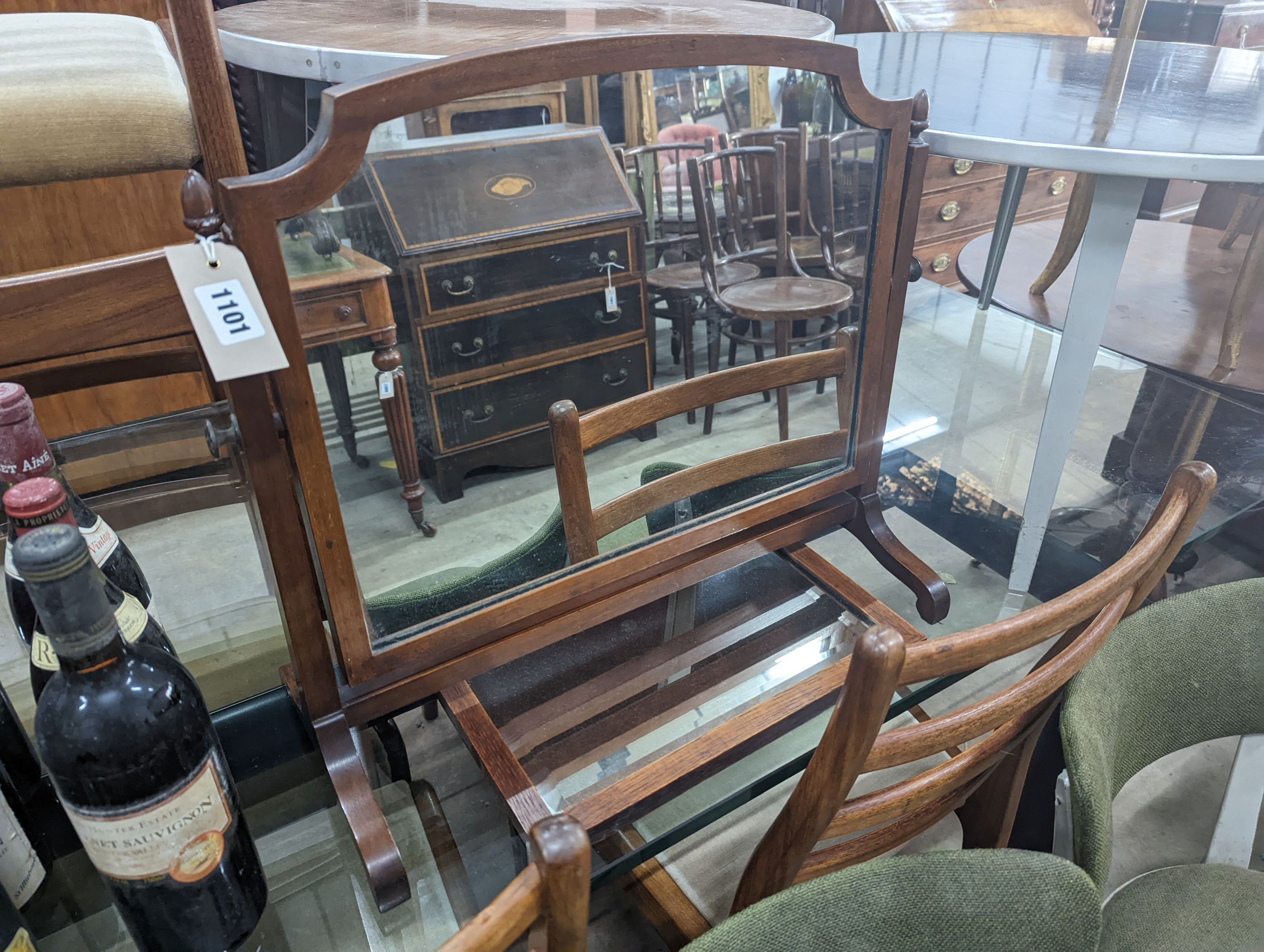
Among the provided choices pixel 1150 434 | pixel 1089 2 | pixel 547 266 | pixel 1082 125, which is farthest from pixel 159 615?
pixel 1089 2

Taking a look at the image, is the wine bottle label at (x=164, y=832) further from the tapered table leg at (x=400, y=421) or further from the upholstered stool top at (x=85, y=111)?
the upholstered stool top at (x=85, y=111)

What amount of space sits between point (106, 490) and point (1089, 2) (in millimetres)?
3715

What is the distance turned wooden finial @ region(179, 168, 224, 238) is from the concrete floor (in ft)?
0.36

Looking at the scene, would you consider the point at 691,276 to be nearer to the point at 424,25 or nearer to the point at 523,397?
the point at 523,397

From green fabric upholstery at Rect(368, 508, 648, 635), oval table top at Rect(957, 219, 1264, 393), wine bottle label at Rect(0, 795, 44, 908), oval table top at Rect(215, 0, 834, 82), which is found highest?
oval table top at Rect(215, 0, 834, 82)

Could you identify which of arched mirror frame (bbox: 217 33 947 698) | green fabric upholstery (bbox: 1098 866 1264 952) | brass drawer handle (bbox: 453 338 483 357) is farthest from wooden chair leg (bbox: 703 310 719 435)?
green fabric upholstery (bbox: 1098 866 1264 952)

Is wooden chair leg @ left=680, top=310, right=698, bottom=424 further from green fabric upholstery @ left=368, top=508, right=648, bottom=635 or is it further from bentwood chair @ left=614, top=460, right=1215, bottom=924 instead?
bentwood chair @ left=614, top=460, right=1215, bottom=924

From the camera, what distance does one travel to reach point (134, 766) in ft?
1.56

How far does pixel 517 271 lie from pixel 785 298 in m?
0.38

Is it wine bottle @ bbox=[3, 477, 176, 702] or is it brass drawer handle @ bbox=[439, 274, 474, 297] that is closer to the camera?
wine bottle @ bbox=[3, 477, 176, 702]

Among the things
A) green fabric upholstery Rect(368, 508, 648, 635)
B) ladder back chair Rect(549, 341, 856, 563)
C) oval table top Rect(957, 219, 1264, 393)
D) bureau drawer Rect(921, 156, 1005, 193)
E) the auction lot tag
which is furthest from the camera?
bureau drawer Rect(921, 156, 1005, 193)

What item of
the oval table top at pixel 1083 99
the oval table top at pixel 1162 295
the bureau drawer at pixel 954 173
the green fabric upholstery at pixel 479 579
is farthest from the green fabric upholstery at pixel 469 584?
the bureau drawer at pixel 954 173

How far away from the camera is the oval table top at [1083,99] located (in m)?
0.95

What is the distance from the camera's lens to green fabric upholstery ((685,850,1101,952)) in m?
0.51
